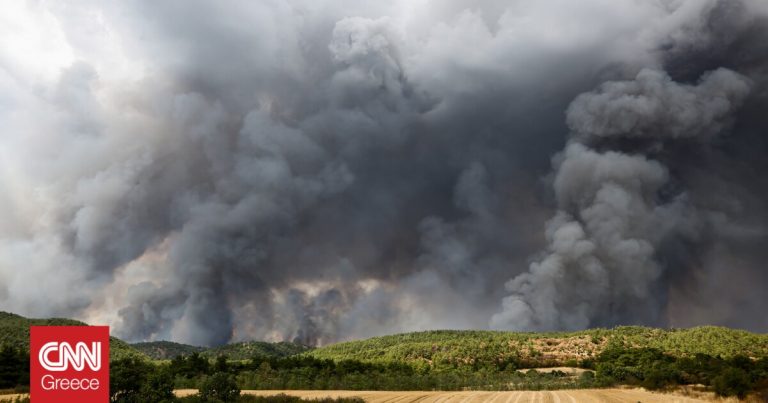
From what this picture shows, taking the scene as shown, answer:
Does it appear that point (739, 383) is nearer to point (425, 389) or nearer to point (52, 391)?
point (425, 389)

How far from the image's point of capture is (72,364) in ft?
93.2

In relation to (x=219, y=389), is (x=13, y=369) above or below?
above

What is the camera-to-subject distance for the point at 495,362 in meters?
192

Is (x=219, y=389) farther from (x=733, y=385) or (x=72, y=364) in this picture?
(x=733, y=385)

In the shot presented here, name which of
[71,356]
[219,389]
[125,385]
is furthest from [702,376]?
[71,356]

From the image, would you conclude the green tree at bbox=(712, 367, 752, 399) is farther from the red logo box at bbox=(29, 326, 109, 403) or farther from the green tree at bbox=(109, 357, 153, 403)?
the red logo box at bbox=(29, 326, 109, 403)

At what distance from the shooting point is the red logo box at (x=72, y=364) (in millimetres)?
27984

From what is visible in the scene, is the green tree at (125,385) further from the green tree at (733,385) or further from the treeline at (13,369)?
the green tree at (733,385)

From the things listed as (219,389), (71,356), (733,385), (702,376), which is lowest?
(733,385)

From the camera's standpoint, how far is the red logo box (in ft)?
Result: 91.8

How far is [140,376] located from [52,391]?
3082 cm

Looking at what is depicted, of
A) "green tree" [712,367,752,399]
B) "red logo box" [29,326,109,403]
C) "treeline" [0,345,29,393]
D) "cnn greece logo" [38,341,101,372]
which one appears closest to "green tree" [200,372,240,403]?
"red logo box" [29,326,109,403]

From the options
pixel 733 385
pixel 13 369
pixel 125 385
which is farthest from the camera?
pixel 13 369

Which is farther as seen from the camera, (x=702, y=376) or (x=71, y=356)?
(x=702, y=376)
